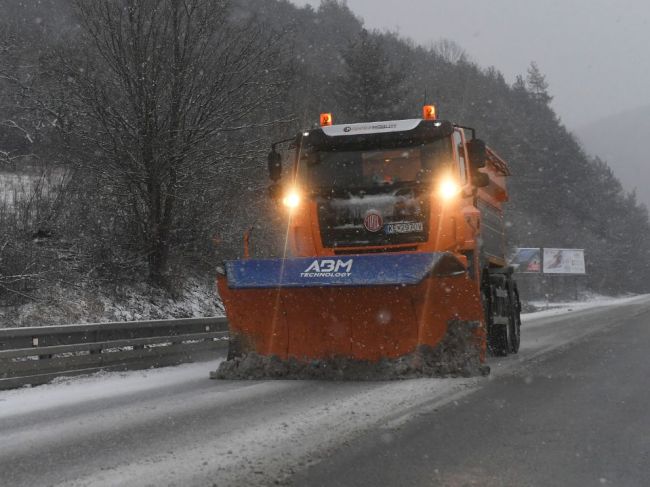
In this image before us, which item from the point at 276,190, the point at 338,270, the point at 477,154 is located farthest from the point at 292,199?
the point at 477,154

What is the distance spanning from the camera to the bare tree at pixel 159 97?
13.8 m

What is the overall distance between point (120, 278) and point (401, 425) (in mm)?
10367

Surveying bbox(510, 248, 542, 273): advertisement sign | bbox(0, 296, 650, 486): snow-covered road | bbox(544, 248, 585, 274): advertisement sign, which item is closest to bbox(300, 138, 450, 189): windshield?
bbox(0, 296, 650, 486): snow-covered road

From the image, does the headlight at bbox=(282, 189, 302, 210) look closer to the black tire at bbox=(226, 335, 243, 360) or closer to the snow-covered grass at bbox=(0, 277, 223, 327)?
the black tire at bbox=(226, 335, 243, 360)

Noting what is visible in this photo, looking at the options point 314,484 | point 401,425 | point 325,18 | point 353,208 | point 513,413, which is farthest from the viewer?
point 325,18

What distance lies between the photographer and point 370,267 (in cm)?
750

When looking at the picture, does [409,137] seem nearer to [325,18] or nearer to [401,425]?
[401,425]

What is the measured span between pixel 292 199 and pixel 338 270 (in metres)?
1.63

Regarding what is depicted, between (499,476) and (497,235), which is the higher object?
(497,235)

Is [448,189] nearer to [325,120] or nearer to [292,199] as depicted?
[292,199]

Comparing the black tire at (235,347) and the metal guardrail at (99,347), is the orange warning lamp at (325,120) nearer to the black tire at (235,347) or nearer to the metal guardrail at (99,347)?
the black tire at (235,347)

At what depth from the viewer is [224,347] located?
12023 millimetres

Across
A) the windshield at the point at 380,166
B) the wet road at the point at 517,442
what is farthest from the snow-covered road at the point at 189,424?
the windshield at the point at 380,166

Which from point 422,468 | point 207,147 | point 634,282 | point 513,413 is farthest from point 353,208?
point 634,282
